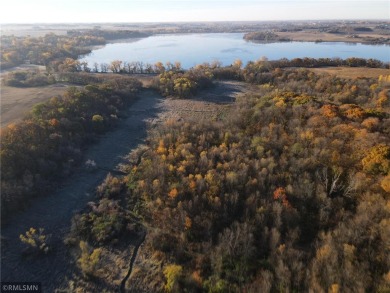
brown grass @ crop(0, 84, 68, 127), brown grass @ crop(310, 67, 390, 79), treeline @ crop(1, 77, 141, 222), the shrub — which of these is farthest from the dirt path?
brown grass @ crop(310, 67, 390, 79)

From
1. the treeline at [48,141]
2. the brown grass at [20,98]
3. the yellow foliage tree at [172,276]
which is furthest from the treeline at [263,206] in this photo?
the brown grass at [20,98]

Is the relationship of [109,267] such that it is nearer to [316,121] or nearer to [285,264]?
[285,264]

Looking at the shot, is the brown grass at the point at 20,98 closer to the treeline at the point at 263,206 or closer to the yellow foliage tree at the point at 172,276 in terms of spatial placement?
the treeline at the point at 263,206

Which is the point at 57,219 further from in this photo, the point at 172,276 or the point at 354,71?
the point at 354,71

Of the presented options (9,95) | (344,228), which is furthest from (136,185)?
(9,95)

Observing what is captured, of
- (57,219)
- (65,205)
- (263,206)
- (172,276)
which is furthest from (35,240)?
(263,206)

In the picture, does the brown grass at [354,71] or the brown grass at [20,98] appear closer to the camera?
the brown grass at [20,98]
